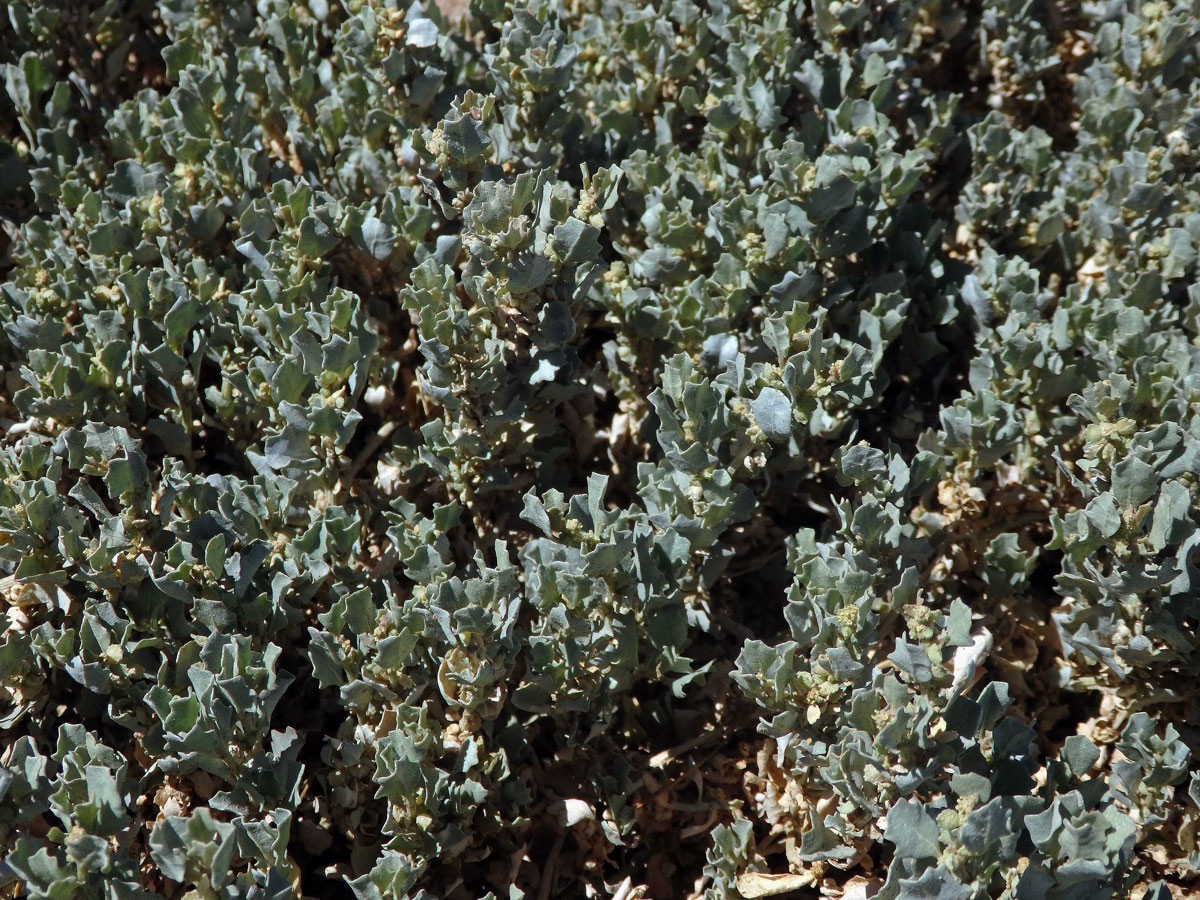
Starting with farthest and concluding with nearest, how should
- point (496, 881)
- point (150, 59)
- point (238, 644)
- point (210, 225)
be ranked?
point (150, 59), point (210, 225), point (496, 881), point (238, 644)

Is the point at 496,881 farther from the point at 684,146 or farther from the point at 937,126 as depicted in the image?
the point at 937,126

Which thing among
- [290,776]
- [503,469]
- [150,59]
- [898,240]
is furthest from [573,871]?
[150,59]

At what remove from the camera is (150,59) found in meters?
3.40

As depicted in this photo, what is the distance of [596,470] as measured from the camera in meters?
2.79

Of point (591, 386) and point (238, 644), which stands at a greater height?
point (591, 386)

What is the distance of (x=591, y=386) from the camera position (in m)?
2.72

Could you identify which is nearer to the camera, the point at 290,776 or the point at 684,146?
the point at 290,776

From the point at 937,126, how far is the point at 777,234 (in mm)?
760

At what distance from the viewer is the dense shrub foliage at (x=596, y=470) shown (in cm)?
203

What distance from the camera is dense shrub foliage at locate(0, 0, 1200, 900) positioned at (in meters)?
2.03

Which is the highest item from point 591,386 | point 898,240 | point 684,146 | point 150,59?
point 150,59

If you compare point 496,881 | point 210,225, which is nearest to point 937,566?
point 496,881

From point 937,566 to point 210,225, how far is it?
178 cm

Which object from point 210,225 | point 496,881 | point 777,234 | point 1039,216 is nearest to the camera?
point 496,881
